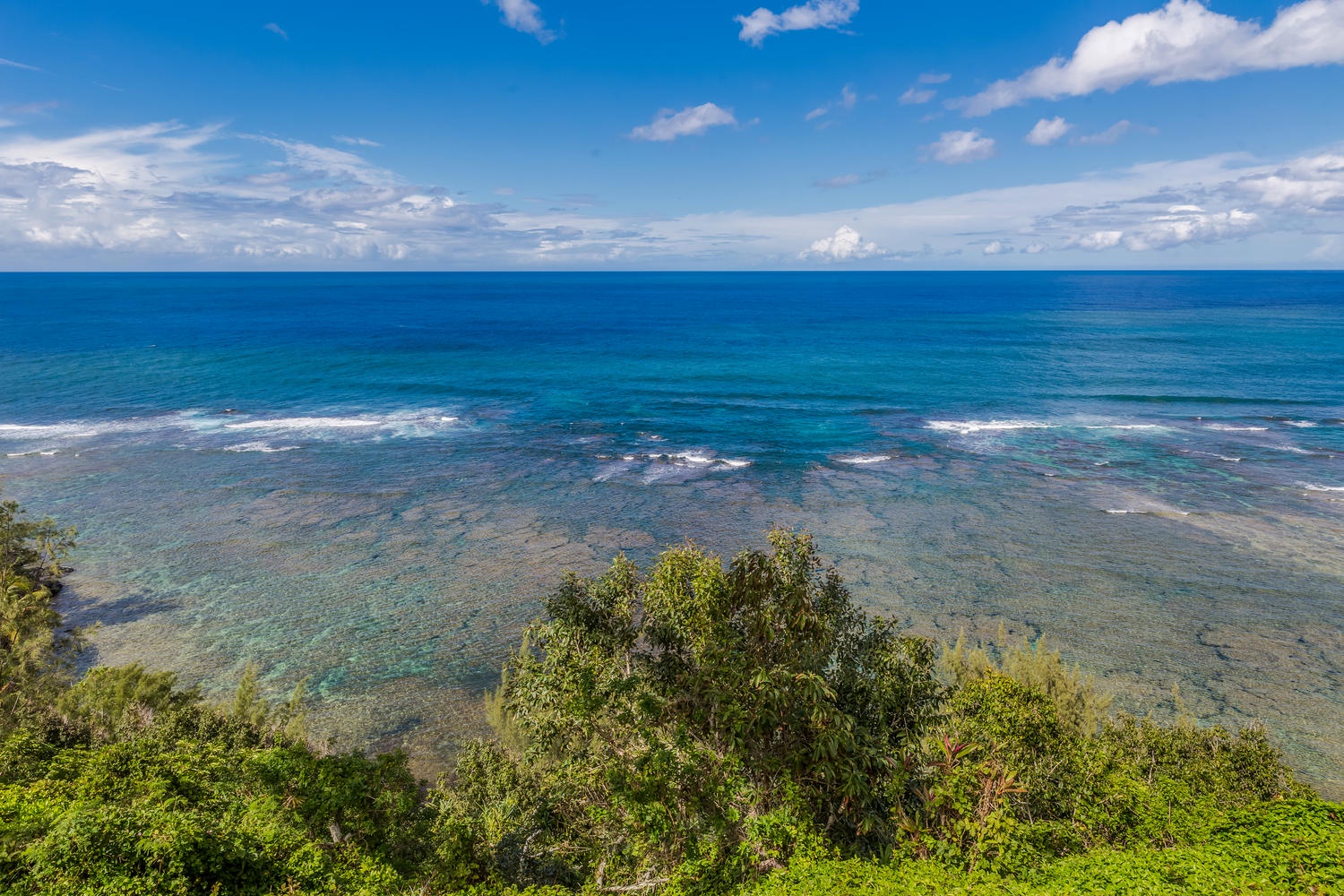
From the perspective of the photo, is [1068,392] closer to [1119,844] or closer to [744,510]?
[744,510]

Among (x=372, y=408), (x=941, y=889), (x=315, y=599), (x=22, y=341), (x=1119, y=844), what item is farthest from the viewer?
(x=22, y=341)

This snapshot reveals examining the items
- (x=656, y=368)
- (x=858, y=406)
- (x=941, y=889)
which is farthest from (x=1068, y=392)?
(x=941, y=889)

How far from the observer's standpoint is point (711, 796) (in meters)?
16.1

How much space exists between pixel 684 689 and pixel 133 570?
140ft

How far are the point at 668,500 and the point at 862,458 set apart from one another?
21.7 metres

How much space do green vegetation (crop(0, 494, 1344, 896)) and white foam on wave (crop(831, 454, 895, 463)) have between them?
44.9m

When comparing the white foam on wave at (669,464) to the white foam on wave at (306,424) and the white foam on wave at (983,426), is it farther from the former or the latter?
the white foam on wave at (306,424)

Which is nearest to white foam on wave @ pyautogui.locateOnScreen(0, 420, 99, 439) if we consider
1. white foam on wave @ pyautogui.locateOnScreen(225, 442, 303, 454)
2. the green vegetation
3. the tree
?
white foam on wave @ pyautogui.locateOnScreen(225, 442, 303, 454)

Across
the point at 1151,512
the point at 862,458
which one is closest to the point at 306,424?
the point at 862,458

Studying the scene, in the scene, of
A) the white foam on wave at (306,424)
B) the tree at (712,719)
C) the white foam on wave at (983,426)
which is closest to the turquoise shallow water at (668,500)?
the white foam on wave at (983,426)

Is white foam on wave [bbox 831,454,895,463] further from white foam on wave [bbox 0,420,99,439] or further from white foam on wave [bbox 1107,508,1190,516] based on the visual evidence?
white foam on wave [bbox 0,420,99,439]

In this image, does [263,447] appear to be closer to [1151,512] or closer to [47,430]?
[47,430]

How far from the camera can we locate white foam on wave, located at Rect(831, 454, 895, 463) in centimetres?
6538

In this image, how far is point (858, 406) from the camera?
8519 cm
